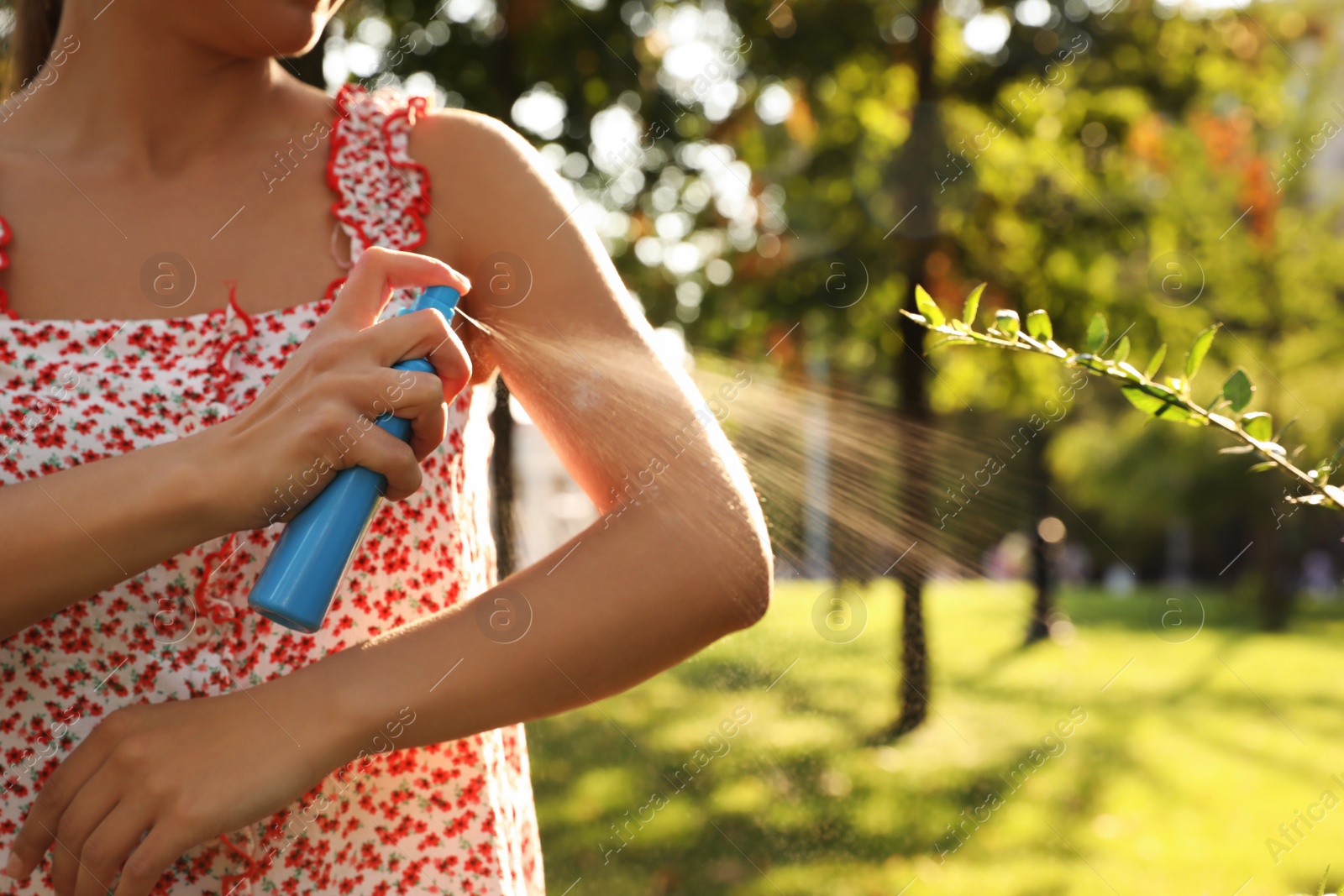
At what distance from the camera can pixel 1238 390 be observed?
2.62ft

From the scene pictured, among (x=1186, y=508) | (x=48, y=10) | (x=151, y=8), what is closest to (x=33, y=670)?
(x=151, y=8)

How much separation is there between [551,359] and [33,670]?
0.68 metres

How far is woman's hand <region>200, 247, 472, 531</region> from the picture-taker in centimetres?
89

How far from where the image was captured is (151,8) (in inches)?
51.8

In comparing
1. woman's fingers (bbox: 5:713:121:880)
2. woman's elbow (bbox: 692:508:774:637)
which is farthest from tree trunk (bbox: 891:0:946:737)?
woman's fingers (bbox: 5:713:121:880)

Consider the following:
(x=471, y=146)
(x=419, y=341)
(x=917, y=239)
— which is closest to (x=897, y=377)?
(x=917, y=239)

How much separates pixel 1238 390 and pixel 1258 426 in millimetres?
33

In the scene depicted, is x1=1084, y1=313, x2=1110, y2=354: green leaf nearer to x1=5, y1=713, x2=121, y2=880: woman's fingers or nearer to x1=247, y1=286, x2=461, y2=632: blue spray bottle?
x1=247, y1=286, x2=461, y2=632: blue spray bottle

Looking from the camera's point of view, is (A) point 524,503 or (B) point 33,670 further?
(A) point 524,503

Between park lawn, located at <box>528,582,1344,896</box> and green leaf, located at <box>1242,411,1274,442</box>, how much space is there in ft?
4.98

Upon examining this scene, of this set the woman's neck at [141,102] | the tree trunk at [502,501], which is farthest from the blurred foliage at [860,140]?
the woman's neck at [141,102]

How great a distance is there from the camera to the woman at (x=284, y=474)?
3.09ft

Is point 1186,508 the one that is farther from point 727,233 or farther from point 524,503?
point 524,503

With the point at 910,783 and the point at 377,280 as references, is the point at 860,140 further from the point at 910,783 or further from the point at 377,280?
the point at 377,280
